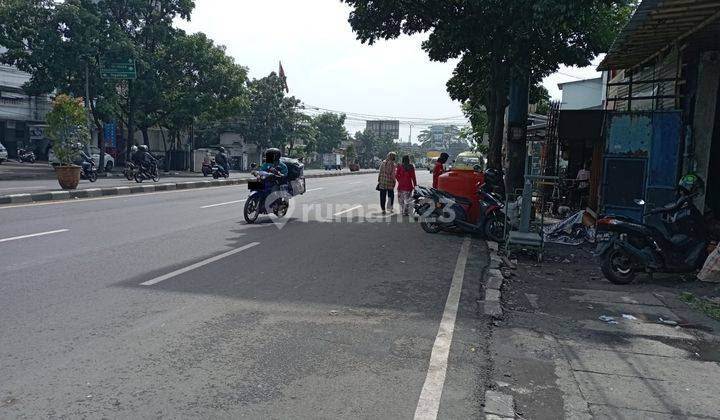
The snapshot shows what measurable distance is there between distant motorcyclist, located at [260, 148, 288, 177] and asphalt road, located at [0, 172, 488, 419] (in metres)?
2.93

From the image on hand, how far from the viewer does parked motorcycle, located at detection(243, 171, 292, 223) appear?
1157cm

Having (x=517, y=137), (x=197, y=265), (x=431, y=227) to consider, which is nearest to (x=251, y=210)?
(x=431, y=227)

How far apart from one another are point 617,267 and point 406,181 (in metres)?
7.00

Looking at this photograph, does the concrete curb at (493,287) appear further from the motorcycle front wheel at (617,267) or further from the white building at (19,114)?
the white building at (19,114)

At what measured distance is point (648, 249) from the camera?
7.12 metres

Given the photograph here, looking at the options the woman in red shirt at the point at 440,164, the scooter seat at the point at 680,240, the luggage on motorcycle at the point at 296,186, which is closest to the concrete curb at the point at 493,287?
the scooter seat at the point at 680,240

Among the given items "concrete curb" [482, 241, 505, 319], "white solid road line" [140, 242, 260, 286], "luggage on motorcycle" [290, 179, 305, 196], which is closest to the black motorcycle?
"concrete curb" [482, 241, 505, 319]

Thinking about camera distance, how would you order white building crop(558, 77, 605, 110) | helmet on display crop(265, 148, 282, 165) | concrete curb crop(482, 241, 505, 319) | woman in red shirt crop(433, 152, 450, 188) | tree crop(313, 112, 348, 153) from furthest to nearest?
tree crop(313, 112, 348, 153), white building crop(558, 77, 605, 110), woman in red shirt crop(433, 152, 450, 188), helmet on display crop(265, 148, 282, 165), concrete curb crop(482, 241, 505, 319)

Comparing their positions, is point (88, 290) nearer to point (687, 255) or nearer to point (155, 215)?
point (155, 215)

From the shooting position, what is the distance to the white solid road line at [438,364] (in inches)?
133

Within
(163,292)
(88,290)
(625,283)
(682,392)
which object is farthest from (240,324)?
(625,283)

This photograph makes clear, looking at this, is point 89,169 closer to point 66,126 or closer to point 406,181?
point 66,126

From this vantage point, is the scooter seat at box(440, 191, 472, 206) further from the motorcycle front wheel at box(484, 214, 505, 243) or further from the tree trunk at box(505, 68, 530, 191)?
the tree trunk at box(505, 68, 530, 191)

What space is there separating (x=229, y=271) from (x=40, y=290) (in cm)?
208
